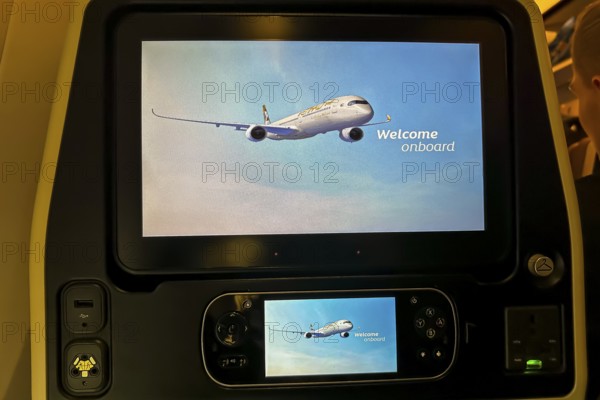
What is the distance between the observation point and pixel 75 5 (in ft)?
2.76

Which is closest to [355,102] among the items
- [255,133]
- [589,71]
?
[255,133]

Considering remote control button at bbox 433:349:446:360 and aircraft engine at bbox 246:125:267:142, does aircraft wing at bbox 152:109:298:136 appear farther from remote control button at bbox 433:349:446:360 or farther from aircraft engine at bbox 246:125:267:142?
remote control button at bbox 433:349:446:360

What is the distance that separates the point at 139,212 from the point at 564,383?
2.47 feet

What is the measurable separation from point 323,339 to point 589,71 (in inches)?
40.3

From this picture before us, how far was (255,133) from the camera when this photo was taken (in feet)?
2.71

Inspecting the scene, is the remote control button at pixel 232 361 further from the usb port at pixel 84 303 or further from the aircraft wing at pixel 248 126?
the aircraft wing at pixel 248 126

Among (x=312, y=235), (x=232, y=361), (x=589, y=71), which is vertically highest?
(x=589, y=71)

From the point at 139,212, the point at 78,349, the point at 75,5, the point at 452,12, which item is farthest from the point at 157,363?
the point at 452,12

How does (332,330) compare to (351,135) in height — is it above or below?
below

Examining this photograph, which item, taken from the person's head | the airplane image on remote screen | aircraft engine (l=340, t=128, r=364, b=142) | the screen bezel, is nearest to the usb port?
the screen bezel

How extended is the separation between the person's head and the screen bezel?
0.57 m

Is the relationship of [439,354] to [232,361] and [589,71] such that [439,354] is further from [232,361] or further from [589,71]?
[589,71]

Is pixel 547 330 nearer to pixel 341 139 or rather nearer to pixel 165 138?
pixel 341 139

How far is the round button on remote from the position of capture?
0.84 meters
